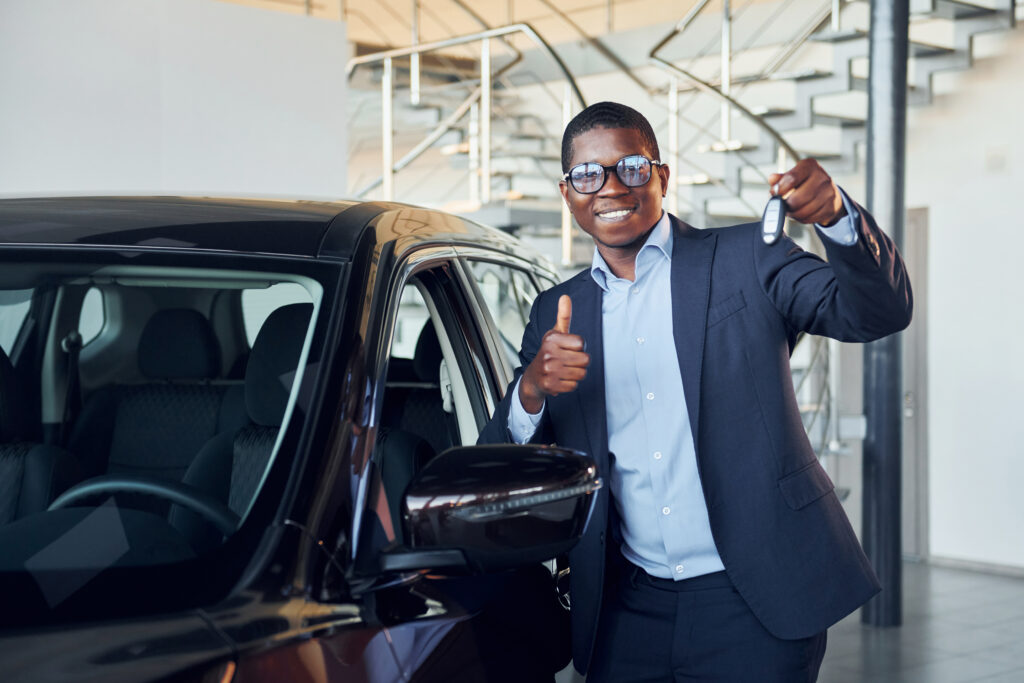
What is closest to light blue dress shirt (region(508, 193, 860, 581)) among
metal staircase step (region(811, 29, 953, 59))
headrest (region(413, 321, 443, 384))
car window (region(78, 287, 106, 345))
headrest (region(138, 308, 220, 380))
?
headrest (region(413, 321, 443, 384))

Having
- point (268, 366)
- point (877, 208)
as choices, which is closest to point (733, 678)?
point (268, 366)

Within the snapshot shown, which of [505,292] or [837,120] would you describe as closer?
[505,292]

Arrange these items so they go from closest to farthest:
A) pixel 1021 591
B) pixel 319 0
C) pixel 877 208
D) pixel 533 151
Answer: pixel 877 208 → pixel 1021 591 → pixel 533 151 → pixel 319 0

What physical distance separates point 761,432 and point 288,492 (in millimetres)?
766

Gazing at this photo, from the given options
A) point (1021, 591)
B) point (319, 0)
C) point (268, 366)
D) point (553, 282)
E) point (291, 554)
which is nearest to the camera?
point (291, 554)

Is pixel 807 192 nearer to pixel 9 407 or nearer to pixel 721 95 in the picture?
pixel 9 407

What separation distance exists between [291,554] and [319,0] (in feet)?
29.5

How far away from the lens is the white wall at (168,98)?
5.27 m

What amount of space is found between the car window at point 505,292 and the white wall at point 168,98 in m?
2.53

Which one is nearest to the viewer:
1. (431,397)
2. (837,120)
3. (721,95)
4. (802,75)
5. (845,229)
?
(845,229)

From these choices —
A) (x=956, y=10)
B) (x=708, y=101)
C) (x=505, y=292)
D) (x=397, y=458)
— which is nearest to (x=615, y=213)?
(x=397, y=458)

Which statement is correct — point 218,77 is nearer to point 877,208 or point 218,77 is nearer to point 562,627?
point 877,208

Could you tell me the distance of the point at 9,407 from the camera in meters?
2.06

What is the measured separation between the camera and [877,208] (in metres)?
5.55
